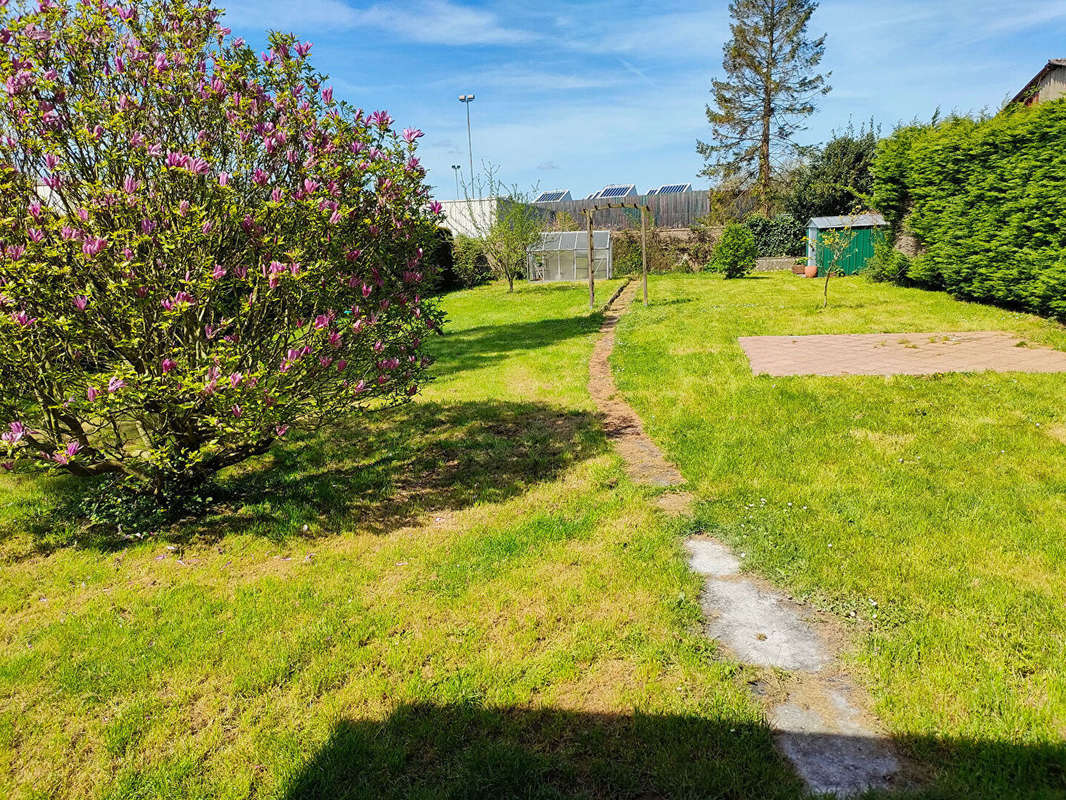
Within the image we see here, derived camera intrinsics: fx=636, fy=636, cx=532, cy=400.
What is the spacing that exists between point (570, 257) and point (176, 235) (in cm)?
2635

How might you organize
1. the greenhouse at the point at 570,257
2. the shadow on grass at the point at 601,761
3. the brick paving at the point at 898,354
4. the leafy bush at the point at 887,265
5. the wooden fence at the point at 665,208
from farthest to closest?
1. the wooden fence at the point at 665,208
2. the greenhouse at the point at 570,257
3. the leafy bush at the point at 887,265
4. the brick paving at the point at 898,354
5. the shadow on grass at the point at 601,761

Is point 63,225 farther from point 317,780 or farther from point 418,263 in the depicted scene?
point 317,780

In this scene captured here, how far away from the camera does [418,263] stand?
18.4 ft

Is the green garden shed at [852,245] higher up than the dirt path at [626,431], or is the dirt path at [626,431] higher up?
the green garden shed at [852,245]

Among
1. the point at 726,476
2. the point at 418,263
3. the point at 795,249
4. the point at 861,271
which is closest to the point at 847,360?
the point at 726,476

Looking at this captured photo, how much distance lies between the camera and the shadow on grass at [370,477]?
5.08 m

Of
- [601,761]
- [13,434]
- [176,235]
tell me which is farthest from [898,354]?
[13,434]

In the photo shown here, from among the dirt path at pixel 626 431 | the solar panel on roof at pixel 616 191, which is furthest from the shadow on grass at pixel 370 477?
the solar panel on roof at pixel 616 191

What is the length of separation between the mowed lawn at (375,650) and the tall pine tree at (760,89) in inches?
1325

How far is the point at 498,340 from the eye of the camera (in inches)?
546

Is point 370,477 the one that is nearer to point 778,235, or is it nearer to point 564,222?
point 564,222

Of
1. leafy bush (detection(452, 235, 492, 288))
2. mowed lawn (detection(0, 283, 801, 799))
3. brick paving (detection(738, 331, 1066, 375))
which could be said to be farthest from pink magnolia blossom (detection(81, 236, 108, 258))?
leafy bush (detection(452, 235, 492, 288))

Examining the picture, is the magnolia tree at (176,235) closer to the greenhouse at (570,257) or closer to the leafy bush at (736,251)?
the leafy bush at (736,251)

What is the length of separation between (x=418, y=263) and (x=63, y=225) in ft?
8.32
